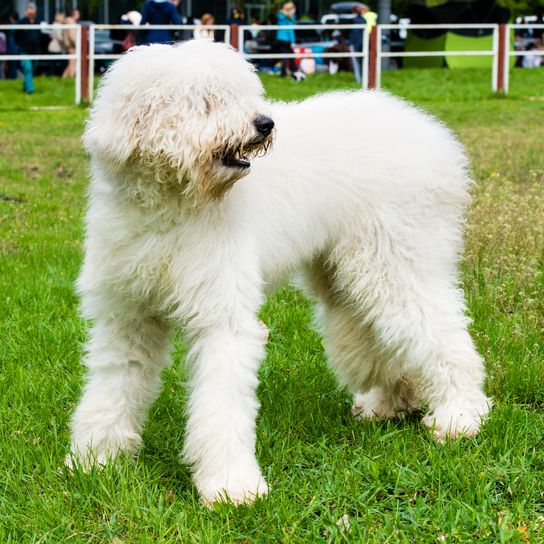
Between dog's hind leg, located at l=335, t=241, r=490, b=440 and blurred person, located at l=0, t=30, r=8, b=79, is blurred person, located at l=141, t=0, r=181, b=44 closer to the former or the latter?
dog's hind leg, located at l=335, t=241, r=490, b=440

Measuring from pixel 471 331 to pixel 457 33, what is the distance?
23.0 meters

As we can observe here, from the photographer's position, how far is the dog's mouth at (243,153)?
401 centimetres

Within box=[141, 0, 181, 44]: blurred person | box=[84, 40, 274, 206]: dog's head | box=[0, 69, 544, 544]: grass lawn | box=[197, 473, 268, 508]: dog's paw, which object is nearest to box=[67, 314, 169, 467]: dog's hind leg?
box=[0, 69, 544, 544]: grass lawn

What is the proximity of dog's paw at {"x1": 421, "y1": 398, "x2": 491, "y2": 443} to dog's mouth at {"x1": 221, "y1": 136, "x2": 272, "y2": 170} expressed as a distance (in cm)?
154

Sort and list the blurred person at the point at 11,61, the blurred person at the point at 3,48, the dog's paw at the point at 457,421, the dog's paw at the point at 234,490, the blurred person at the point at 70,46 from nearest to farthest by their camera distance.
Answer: the dog's paw at the point at 234,490
the dog's paw at the point at 457,421
the blurred person at the point at 70,46
the blurred person at the point at 3,48
the blurred person at the point at 11,61

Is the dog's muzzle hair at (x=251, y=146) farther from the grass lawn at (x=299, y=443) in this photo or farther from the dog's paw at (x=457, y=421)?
the dog's paw at (x=457, y=421)

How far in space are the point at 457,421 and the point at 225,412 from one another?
4.15 feet

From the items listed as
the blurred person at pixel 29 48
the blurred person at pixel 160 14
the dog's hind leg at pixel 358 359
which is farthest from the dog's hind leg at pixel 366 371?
the blurred person at pixel 29 48

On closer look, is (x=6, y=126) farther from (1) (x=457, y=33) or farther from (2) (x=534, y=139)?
(1) (x=457, y=33)

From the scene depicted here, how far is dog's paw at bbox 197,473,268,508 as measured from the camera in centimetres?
394

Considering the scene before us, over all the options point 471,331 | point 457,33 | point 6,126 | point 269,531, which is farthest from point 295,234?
point 457,33

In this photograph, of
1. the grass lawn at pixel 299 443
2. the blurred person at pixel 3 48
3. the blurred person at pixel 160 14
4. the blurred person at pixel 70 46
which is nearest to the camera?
the grass lawn at pixel 299 443

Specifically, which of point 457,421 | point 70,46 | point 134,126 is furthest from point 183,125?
point 70,46

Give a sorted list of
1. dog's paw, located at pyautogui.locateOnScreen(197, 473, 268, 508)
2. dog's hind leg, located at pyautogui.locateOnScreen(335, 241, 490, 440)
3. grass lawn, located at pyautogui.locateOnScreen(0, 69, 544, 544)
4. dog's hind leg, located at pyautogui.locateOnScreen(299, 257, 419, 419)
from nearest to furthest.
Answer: grass lawn, located at pyautogui.locateOnScreen(0, 69, 544, 544) < dog's paw, located at pyautogui.locateOnScreen(197, 473, 268, 508) < dog's hind leg, located at pyautogui.locateOnScreen(335, 241, 490, 440) < dog's hind leg, located at pyautogui.locateOnScreen(299, 257, 419, 419)
